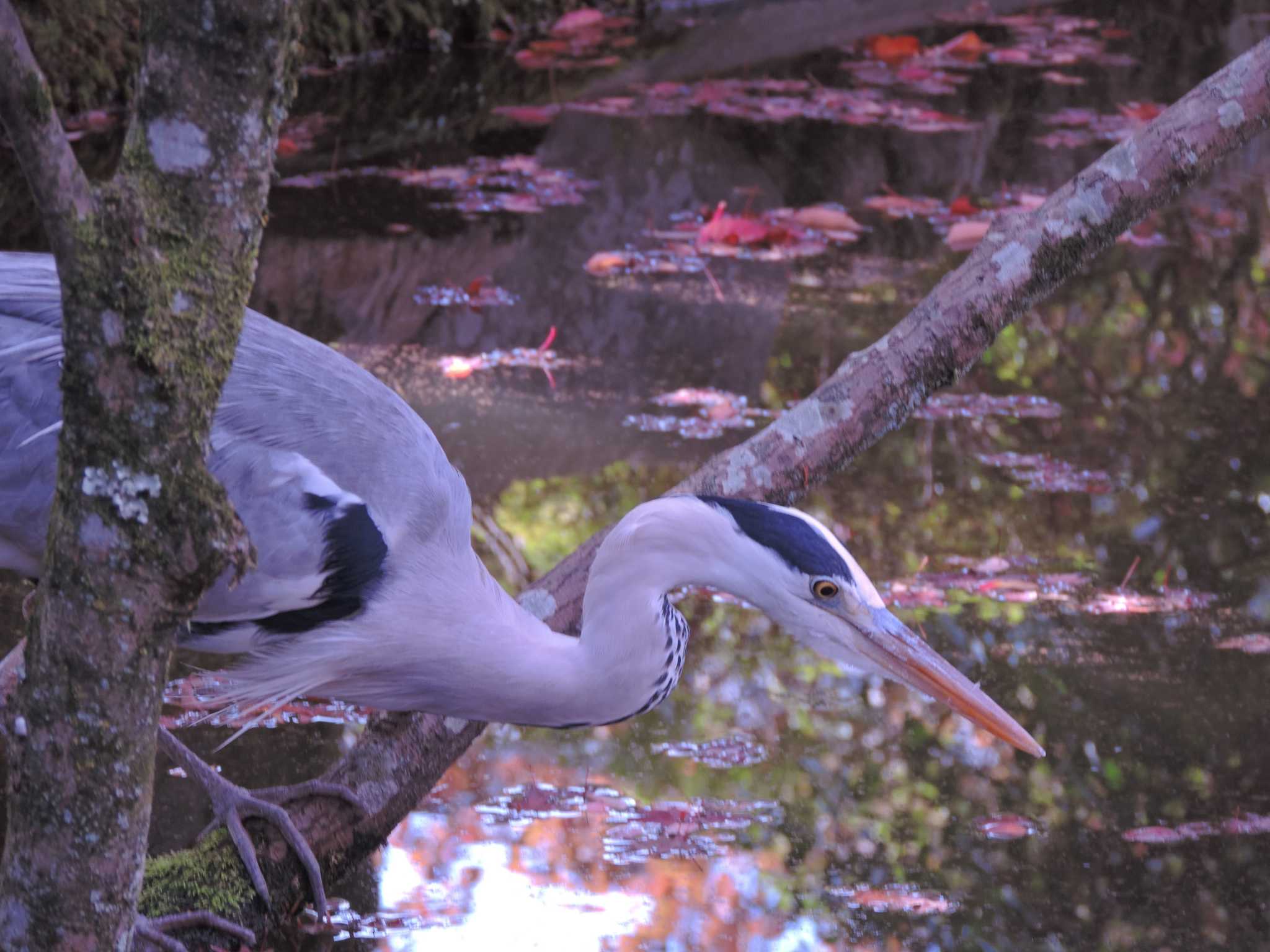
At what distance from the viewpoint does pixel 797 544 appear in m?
2.53

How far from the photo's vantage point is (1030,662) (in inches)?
170

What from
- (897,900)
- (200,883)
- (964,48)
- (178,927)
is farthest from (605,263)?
(964,48)

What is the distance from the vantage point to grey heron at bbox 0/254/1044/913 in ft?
8.63

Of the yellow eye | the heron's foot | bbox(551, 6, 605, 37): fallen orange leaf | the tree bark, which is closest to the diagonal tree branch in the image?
the yellow eye

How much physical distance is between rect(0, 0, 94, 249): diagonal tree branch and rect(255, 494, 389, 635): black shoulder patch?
1198mm

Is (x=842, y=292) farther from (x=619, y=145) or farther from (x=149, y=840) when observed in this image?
(x=149, y=840)

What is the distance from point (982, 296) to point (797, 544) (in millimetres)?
1155

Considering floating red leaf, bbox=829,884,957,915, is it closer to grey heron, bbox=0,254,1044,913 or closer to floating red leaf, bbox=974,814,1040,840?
floating red leaf, bbox=974,814,1040,840

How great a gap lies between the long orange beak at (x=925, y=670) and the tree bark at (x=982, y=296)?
30.6 inches

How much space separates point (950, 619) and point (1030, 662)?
10.8 inches

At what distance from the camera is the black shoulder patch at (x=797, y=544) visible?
8.31 feet

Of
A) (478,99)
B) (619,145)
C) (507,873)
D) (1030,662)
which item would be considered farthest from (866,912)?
(478,99)

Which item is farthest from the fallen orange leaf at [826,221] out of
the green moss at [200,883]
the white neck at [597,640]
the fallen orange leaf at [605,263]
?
the green moss at [200,883]

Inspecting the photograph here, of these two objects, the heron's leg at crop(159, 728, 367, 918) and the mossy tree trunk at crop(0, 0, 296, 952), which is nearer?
the mossy tree trunk at crop(0, 0, 296, 952)
